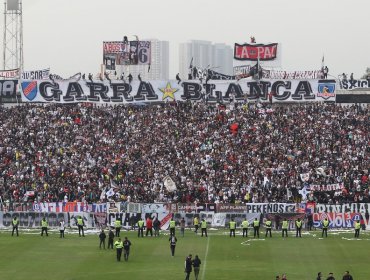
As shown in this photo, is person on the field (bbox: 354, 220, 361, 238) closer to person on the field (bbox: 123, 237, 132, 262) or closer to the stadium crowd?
the stadium crowd

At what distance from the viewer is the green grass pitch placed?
42031mm

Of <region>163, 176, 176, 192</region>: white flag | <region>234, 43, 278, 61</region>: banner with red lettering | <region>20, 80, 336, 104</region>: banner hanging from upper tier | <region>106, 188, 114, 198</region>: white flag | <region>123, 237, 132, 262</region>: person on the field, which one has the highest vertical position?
<region>234, 43, 278, 61</region>: banner with red lettering

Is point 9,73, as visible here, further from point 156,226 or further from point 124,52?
point 156,226

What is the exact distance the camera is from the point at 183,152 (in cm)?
7469

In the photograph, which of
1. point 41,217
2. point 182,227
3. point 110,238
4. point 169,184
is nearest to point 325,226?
point 182,227

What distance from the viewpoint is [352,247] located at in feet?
172

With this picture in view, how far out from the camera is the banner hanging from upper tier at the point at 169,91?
82125 mm

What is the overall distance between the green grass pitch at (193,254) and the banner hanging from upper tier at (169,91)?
24055mm

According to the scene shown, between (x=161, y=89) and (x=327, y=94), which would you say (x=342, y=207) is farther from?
(x=161, y=89)

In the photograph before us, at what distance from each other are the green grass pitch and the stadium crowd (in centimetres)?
838

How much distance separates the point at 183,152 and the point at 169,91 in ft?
33.6

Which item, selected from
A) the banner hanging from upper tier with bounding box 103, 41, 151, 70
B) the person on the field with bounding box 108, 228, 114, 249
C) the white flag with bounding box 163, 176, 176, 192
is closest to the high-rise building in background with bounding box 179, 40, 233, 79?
the banner hanging from upper tier with bounding box 103, 41, 151, 70

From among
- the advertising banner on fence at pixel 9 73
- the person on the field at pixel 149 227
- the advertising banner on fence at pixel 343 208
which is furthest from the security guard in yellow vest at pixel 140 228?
the advertising banner on fence at pixel 9 73

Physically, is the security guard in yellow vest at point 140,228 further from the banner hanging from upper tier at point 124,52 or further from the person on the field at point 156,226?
the banner hanging from upper tier at point 124,52
